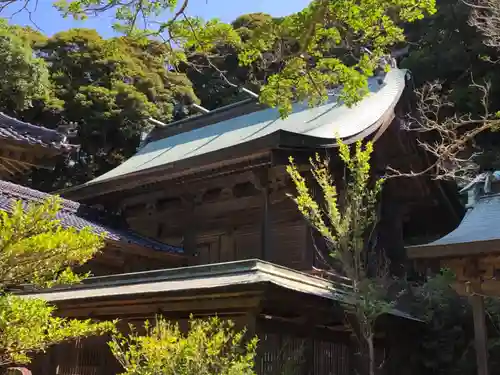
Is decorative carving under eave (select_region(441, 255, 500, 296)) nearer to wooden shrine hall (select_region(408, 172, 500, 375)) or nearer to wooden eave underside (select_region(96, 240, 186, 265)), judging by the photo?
wooden shrine hall (select_region(408, 172, 500, 375))

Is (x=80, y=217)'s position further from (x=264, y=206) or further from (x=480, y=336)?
(x=480, y=336)

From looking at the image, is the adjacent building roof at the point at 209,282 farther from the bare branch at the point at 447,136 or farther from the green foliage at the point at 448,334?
the bare branch at the point at 447,136

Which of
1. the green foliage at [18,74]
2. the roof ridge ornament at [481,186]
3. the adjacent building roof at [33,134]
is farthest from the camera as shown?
the green foliage at [18,74]

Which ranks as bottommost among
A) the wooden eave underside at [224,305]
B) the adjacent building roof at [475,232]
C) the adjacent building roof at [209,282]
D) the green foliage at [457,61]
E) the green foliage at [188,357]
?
the green foliage at [188,357]

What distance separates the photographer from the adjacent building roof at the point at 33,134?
8386mm

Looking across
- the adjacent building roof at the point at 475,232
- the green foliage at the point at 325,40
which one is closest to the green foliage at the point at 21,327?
the green foliage at the point at 325,40

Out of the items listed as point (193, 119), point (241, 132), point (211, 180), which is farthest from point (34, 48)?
point (211, 180)

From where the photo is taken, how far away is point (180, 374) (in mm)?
5961

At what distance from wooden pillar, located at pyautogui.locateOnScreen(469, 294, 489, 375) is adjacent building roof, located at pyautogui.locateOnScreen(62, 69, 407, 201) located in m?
3.18

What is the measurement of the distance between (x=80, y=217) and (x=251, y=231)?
4.13 m

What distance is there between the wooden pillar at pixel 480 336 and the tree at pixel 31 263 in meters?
5.22

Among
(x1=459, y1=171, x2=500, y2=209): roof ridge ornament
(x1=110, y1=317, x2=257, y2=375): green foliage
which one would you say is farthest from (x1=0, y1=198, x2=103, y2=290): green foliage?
(x1=459, y1=171, x2=500, y2=209): roof ridge ornament

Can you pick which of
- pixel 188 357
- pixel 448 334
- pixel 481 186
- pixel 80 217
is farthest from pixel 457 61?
pixel 188 357

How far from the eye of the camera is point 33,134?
8594mm
